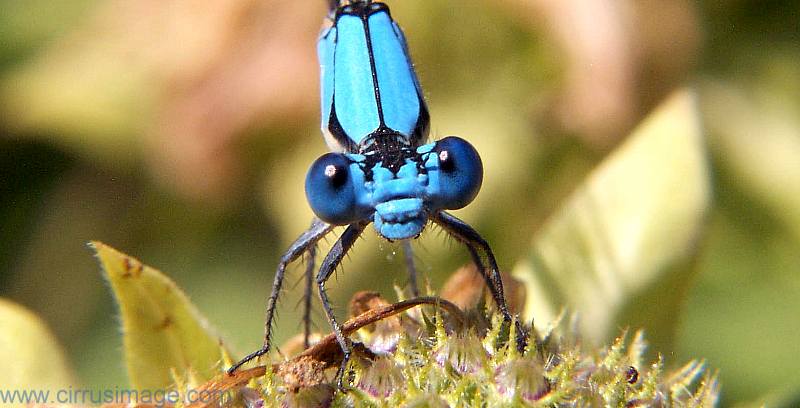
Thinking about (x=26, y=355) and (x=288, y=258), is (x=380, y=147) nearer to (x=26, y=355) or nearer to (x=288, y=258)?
(x=288, y=258)

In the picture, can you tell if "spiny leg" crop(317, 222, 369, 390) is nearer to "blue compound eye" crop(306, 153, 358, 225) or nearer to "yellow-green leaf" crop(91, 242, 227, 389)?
"blue compound eye" crop(306, 153, 358, 225)

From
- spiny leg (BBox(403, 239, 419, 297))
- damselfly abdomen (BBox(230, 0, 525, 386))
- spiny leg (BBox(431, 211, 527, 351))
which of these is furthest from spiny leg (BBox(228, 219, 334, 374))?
spiny leg (BBox(403, 239, 419, 297))

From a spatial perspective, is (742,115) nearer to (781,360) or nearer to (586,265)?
(781,360)

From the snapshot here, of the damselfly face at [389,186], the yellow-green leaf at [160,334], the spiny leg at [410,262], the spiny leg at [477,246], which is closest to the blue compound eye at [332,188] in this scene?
the damselfly face at [389,186]

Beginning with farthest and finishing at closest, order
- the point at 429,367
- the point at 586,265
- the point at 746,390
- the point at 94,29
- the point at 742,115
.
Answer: the point at 94,29 < the point at 742,115 < the point at 746,390 < the point at 586,265 < the point at 429,367

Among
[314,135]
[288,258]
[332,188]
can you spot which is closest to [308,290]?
[288,258]

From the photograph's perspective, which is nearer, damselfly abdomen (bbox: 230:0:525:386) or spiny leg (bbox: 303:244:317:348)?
damselfly abdomen (bbox: 230:0:525:386)

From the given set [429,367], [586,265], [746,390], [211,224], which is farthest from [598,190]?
[211,224]
